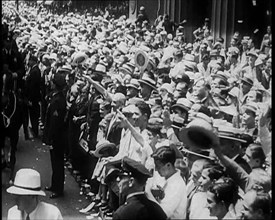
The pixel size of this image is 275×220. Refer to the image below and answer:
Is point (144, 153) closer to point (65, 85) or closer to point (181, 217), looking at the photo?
point (181, 217)

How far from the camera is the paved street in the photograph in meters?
7.74

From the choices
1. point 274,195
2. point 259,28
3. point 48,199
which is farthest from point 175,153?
point 259,28

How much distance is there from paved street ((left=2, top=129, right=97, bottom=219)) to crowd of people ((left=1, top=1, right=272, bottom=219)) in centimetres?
12

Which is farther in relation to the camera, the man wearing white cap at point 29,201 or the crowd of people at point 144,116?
the crowd of people at point 144,116

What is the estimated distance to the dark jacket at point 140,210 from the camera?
223 inches

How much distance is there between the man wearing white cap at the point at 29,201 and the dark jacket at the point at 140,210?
55 cm

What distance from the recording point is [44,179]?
28.2 feet

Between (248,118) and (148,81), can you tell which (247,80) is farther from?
(248,118)

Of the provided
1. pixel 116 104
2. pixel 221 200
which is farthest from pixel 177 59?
pixel 221 200

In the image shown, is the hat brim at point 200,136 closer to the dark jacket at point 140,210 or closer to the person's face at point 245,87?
the dark jacket at point 140,210

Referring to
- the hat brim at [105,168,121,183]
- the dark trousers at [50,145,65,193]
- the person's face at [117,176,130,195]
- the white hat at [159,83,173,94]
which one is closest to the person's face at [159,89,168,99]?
the white hat at [159,83,173,94]

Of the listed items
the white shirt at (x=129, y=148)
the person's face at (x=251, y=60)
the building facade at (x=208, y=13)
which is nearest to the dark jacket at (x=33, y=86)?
the white shirt at (x=129, y=148)

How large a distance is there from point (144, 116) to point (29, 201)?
8.09ft

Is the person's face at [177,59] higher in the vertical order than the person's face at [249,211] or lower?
lower
